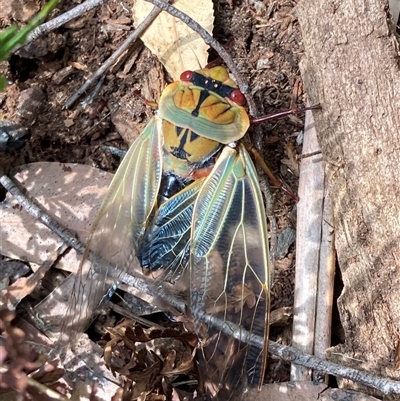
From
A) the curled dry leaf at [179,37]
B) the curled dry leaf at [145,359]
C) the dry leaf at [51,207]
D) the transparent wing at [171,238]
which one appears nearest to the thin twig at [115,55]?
the curled dry leaf at [179,37]

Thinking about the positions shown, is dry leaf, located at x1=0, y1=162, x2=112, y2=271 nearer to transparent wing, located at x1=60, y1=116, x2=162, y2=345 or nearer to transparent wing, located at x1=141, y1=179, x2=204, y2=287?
transparent wing, located at x1=60, y1=116, x2=162, y2=345

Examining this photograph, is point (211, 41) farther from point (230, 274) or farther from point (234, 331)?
point (234, 331)

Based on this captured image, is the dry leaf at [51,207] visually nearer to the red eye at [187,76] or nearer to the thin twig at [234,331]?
the thin twig at [234,331]

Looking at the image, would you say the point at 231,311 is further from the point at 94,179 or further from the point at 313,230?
the point at 94,179

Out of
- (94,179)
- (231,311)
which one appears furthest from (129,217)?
(231,311)

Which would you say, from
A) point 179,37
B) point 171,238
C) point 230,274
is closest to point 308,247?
point 230,274

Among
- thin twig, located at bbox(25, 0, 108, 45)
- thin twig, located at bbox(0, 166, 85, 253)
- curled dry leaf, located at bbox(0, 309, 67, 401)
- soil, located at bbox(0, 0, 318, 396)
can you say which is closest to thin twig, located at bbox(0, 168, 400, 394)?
thin twig, located at bbox(0, 166, 85, 253)
